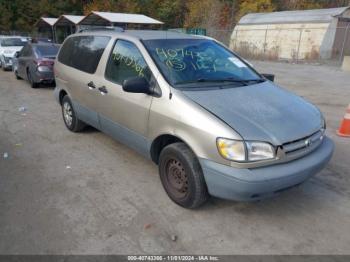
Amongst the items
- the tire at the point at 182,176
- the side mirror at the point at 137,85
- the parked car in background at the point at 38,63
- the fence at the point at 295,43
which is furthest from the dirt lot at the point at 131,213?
the fence at the point at 295,43

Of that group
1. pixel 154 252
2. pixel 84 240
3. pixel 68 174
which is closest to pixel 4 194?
pixel 68 174

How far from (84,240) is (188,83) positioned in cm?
195

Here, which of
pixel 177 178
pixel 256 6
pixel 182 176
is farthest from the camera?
pixel 256 6

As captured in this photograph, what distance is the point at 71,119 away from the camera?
5.86 m

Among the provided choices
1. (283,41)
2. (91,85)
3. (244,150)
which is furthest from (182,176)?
(283,41)

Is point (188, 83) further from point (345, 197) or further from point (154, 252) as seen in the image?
point (345, 197)

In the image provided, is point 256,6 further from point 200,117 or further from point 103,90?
point 200,117

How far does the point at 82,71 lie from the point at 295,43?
77.6ft

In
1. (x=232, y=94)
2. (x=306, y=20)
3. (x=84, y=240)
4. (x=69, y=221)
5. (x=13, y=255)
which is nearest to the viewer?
(x=13, y=255)

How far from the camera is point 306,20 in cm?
2505

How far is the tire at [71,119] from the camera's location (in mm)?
5680

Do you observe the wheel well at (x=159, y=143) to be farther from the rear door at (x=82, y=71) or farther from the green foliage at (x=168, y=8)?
the green foliage at (x=168, y=8)

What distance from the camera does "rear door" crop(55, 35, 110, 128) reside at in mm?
4715

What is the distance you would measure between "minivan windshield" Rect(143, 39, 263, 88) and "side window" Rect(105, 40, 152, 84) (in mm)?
167
